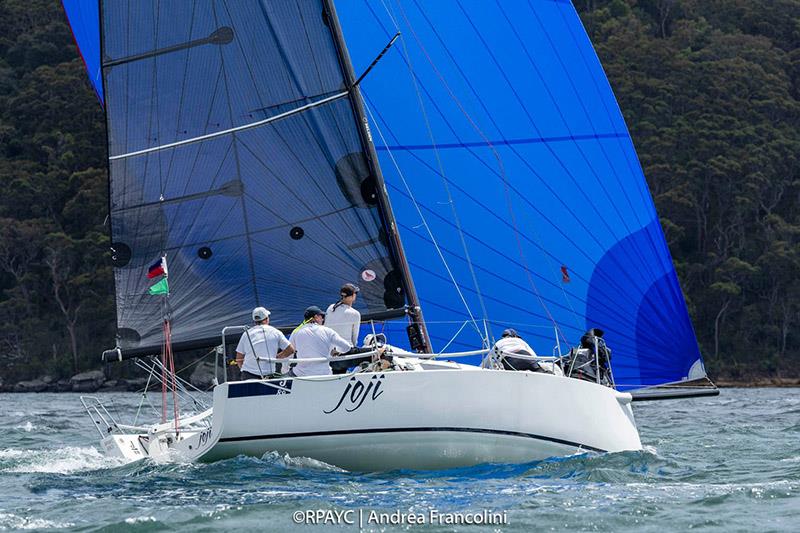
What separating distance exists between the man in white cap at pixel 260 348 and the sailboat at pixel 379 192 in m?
0.90

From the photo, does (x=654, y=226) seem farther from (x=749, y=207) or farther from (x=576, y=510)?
(x=749, y=207)

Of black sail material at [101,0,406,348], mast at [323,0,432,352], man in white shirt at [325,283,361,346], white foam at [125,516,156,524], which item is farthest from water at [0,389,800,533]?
mast at [323,0,432,352]

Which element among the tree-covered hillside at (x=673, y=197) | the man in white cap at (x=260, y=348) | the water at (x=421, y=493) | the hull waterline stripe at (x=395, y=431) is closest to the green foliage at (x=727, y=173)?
the tree-covered hillside at (x=673, y=197)

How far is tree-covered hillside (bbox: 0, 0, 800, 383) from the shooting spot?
40.0 meters

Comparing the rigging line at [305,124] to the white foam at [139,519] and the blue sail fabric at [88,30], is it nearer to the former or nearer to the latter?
the blue sail fabric at [88,30]

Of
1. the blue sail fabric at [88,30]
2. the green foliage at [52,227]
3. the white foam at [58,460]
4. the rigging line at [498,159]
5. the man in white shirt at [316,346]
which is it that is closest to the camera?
the man in white shirt at [316,346]

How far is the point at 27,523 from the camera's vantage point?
21.5 feet

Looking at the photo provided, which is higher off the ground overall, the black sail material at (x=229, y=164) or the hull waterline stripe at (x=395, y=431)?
the black sail material at (x=229, y=164)

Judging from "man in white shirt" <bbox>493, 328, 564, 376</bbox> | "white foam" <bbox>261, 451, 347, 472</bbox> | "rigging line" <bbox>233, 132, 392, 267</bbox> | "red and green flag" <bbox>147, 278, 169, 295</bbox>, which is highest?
"rigging line" <bbox>233, 132, 392, 267</bbox>

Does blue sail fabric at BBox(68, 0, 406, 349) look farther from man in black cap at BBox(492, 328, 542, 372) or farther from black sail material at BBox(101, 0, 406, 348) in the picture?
man in black cap at BBox(492, 328, 542, 372)

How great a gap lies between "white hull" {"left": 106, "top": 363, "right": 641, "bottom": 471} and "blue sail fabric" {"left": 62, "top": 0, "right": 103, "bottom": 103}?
4057 mm

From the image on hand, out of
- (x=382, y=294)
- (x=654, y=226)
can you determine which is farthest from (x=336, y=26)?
(x=654, y=226)

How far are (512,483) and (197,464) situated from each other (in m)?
2.17

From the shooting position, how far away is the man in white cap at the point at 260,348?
28.6 ft
